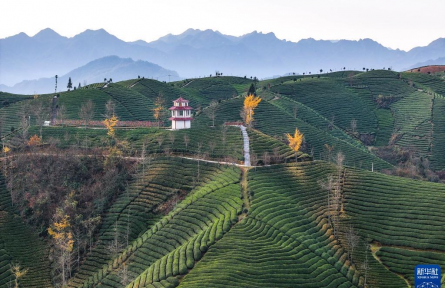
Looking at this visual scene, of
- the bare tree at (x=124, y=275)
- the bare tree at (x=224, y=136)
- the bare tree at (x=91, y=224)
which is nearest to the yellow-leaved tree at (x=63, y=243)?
the bare tree at (x=91, y=224)

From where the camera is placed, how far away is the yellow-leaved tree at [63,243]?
2683 inches

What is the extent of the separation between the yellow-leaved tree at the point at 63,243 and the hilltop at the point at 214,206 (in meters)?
1.36

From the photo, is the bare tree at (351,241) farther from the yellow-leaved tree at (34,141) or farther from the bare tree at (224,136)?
the yellow-leaved tree at (34,141)

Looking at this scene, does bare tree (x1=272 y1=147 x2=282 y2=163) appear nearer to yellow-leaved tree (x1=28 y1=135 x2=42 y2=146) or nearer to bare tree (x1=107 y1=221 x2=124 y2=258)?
bare tree (x1=107 y1=221 x2=124 y2=258)

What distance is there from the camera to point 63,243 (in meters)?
71.4

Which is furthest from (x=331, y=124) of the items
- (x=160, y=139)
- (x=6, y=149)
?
(x=6, y=149)

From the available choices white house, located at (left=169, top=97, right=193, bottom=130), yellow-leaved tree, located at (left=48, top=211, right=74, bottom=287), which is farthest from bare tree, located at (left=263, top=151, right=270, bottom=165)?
yellow-leaved tree, located at (left=48, top=211, right=74, bottom=287)

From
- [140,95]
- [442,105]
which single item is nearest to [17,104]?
[140,95]

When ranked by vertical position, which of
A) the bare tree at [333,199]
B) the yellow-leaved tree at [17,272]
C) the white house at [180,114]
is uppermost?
the white house at [180,114]

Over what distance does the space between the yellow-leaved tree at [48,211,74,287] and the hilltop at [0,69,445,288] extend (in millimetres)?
1356

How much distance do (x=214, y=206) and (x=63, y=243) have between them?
24.2 m

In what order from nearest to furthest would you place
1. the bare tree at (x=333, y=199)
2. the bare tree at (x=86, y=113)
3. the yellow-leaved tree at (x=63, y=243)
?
the yellow-leaved tree at (x=63, y=243) < the bare tree at (x=333, y=199) < the bare tree at (x=86, y=113)

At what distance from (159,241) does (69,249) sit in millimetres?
14440

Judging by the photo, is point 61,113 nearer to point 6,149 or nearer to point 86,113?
point 86,113
